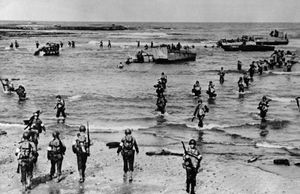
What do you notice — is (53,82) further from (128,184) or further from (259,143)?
(128,184)

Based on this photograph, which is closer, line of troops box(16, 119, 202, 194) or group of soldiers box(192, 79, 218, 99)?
line of troops box(16, 119, 202, 194)

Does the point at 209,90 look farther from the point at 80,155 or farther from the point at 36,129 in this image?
the point at 80,155

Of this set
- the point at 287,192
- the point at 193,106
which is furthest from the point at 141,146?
the point at 193,106

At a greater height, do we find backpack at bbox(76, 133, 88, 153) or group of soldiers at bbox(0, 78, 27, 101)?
backpack at bbox(76, 133, 88, 153)

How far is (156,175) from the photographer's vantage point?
50.2 feet

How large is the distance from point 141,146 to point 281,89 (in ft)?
80.9

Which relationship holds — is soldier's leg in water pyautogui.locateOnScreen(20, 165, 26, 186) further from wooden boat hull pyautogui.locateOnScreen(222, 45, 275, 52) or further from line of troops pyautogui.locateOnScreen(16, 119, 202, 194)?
wooden boat hull pyautogui.locateOnScreen(222, 45, 275, 52)

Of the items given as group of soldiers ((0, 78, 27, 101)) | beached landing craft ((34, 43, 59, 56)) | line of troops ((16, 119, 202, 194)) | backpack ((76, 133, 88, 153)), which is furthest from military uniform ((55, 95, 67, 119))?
beached landing craft ((34, 43, 59, 56))

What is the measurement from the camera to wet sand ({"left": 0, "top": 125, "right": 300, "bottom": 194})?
550 inches

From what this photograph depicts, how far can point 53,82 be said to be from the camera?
44281 mm

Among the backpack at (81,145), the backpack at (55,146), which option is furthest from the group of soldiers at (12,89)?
the backpack at (81,145)

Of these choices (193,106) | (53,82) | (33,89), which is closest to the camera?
(193,106)

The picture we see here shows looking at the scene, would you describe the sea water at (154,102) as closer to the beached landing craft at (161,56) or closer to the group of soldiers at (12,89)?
the group of soldiers at (12,89)

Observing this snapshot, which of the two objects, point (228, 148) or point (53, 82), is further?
point (53, 82)
